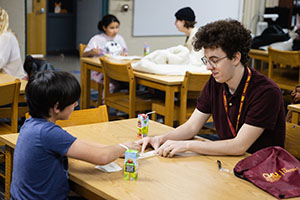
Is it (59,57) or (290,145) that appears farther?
(59,57)

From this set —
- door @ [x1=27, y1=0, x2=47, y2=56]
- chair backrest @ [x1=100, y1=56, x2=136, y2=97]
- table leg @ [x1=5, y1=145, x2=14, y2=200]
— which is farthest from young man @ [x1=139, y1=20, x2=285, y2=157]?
door @ [x1=27, y1=0, x2=47, y2=56]

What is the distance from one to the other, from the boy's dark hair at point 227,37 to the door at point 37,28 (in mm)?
8023

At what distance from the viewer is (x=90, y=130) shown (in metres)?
2.30

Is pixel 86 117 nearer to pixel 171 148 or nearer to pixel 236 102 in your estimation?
pixel 171 148

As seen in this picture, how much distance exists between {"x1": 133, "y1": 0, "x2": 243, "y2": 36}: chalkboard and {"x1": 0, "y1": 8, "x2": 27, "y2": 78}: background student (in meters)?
3.58

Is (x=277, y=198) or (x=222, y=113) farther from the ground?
(x=222, y=113)

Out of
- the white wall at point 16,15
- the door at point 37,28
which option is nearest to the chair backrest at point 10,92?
the white wall at point 16,15

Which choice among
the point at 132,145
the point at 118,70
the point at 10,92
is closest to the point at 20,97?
the point at 10,92

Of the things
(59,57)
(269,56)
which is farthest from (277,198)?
(59,57)

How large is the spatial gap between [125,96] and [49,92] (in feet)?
9.64

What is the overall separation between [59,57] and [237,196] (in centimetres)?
873

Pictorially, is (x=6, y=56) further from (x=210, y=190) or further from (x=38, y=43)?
(x=38, y=43)

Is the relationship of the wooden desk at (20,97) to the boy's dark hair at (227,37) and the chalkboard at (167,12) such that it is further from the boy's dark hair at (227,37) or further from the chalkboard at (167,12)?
the chalkboard at (167,12)

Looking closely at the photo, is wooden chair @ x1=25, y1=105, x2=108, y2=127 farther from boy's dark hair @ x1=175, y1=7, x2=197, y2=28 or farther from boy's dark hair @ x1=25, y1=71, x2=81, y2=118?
boy's dark hair @ x1=175, y1=7, x2=197, y2=28
